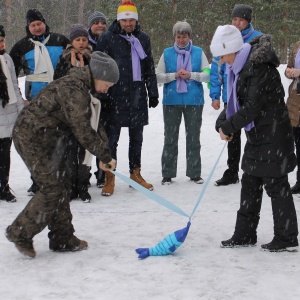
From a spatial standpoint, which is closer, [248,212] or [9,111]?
[248,212]

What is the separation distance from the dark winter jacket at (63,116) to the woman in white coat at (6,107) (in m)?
1.93

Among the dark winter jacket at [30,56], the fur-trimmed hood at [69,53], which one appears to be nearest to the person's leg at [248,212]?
the fur-trimmed hood at [69,53]

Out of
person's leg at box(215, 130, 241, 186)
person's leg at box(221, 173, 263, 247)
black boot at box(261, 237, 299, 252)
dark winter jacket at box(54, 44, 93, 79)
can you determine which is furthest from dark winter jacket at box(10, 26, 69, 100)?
black boot at box(261, 237, 299, 252)

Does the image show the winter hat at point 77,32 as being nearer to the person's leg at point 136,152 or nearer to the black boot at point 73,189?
the person's leg at point 136,152

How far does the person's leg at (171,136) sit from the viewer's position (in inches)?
277

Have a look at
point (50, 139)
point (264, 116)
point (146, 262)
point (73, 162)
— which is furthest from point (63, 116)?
point (73, 162)

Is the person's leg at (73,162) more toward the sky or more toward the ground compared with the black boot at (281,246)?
more toward the sky

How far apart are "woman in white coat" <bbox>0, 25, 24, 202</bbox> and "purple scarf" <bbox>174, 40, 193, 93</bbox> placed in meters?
2.13

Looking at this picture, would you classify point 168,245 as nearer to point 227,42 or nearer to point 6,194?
point 227,42

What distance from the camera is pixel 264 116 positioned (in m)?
4.15

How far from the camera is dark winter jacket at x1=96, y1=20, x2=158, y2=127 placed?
21.1 feet

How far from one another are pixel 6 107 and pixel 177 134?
7.79ft

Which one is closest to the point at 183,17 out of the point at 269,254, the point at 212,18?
the point at 212,18

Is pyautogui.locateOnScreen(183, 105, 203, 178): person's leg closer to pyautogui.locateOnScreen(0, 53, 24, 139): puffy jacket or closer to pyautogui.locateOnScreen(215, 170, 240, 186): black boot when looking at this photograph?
pyautogui.locateOnScreen(215, 170, 240, 186): black boot
